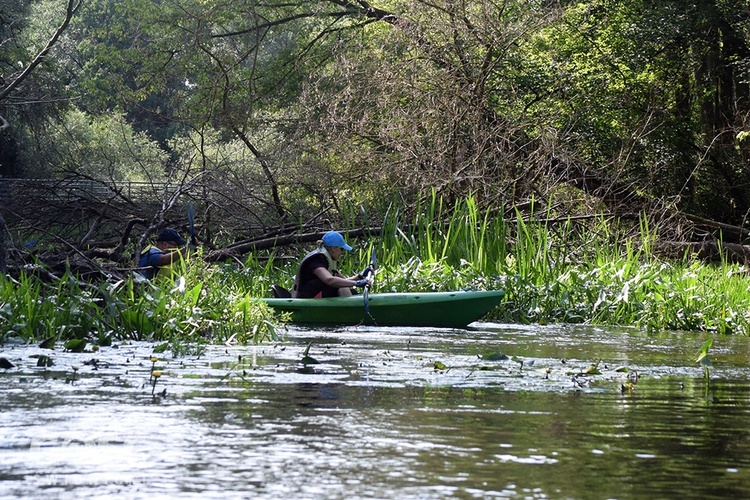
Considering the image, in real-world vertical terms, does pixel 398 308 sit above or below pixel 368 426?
above

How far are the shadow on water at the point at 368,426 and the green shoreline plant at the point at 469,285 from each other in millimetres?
636

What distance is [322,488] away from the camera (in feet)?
13.4

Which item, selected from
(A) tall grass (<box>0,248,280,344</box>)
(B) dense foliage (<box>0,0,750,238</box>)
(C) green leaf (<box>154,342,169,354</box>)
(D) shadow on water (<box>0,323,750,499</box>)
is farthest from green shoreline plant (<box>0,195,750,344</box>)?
(B) dense foliage (<box>0,0,750,238</box>)

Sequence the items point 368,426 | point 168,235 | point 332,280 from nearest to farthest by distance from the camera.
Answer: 1. point 368,426
2. point 332,280
3. point 168,235

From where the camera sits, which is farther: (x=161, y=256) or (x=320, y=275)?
(x=320, y=275)

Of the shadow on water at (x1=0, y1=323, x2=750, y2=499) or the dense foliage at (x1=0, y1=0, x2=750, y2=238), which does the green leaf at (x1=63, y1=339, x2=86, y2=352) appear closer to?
the shadow on water at (x1=0, y1=323, x2=750, y2=499)

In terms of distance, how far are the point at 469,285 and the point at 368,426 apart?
9.11m

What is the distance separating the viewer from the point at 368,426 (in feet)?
17.7

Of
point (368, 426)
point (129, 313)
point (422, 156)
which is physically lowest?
point (368, 426)

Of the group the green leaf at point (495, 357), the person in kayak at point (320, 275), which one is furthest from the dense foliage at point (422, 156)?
the green leaf at point (495, 357)

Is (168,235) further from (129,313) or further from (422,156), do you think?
(422,156)

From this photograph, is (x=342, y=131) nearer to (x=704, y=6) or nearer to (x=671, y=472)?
(x=704, y=6)

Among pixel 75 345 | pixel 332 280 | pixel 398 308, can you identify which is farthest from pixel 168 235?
pixel 75 345

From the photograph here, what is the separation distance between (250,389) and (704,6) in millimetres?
18882
